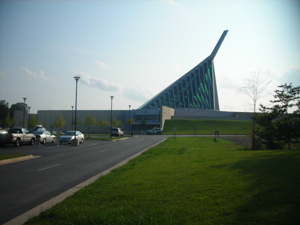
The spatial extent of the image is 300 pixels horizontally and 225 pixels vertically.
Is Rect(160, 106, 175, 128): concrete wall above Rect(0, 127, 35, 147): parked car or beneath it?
above

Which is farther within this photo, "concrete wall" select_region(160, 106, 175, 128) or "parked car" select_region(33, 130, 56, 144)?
"concrete wall" select_region(160, 106, 175, 128)

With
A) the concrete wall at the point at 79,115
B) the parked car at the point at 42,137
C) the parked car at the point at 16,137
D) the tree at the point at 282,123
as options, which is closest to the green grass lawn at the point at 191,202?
the tree at the point at 282,123

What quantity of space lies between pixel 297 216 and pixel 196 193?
2192 mm

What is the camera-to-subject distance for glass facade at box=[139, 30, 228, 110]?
93.7 meters

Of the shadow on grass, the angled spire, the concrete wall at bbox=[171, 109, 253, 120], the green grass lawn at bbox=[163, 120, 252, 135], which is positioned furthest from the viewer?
the angled spire

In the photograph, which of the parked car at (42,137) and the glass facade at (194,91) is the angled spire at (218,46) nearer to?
the glass facade at (194,91)

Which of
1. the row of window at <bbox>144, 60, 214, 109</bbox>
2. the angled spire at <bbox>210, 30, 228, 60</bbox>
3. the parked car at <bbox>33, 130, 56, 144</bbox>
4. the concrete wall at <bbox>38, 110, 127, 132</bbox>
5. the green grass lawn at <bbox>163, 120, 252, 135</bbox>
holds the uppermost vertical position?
the angled spire at <bbox>210, 30, 228, 60</bbox>

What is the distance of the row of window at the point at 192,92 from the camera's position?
94.0 m

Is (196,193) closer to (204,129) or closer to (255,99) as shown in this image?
(255,99)

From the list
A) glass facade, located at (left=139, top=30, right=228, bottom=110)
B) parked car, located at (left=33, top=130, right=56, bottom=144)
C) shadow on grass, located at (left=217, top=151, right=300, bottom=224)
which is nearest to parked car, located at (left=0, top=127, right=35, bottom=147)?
parked car, located at (left=33, top=130, right=56, bottom=144)

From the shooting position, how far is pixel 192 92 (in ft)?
316

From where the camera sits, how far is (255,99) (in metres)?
21.2

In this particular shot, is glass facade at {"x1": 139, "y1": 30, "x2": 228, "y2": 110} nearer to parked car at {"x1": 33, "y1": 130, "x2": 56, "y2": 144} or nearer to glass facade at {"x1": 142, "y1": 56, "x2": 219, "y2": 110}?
glass facade at {"x1": 142, "y1": 56, "x2": 219, "y2": 110}

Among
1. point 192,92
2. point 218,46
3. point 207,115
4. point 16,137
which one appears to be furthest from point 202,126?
point 16,137
